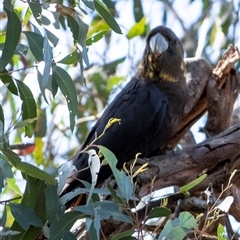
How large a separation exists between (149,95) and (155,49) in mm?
262

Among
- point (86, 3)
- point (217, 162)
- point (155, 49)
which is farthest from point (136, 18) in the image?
point (86, 3)

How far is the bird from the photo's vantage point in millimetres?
2307

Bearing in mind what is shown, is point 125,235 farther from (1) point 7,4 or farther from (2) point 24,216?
(1) point 7,4

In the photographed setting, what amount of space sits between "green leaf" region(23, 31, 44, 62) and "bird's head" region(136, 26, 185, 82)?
1.12 m

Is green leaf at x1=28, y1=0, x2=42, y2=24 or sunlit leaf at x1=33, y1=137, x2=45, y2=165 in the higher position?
green leaf at x1=28, y1=0, x2=42, y2=24

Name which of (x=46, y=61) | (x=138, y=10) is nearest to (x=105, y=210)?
(x=46, y=61)

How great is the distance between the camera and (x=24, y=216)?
1314 mm

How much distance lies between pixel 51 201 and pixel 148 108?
1.11 metres

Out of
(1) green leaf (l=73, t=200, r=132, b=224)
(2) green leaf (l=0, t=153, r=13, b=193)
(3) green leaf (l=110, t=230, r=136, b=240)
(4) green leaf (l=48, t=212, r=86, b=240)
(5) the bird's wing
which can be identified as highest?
(2) green leaf (l=0, t=153, r=13, b=193)

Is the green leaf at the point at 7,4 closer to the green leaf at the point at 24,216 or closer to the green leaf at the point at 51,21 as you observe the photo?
the green leaf at the point at 51,21

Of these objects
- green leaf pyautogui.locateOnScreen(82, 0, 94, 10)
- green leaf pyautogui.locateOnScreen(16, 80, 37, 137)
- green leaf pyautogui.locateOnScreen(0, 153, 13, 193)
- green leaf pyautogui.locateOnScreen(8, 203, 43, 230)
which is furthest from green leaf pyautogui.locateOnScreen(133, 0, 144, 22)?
green leaf pyautogui.locateOnScreen(0, 153, 13, 193)

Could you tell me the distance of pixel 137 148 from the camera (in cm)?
234

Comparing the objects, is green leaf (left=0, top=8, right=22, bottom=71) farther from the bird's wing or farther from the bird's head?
the bird's head

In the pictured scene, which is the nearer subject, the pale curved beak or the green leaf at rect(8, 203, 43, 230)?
the green leaf at rect(8, 203, 43, 230)
